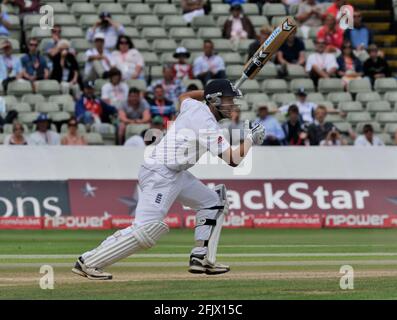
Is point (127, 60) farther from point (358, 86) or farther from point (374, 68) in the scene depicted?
point (374, 68)

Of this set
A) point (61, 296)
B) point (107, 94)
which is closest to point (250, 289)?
point (61, 296)

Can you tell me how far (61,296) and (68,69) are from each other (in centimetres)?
1052

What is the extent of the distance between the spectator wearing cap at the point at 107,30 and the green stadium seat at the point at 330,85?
3535mm

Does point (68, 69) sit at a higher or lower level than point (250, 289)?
higher

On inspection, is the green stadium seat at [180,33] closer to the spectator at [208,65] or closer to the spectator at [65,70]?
the spectator at [208,65]

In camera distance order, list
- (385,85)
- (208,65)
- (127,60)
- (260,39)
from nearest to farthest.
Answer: (127,60) < (208,65) < (260,39) < (385,85)

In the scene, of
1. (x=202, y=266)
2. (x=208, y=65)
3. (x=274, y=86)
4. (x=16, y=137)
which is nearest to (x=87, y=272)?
(x=202, y=266)

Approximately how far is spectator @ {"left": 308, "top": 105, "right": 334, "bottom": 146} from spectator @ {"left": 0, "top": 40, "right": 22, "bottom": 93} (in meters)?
4.72

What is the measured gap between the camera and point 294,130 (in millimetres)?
18391

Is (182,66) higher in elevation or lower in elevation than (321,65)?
lower

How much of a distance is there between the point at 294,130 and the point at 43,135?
3.93 meters

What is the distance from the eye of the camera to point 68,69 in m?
18.8
